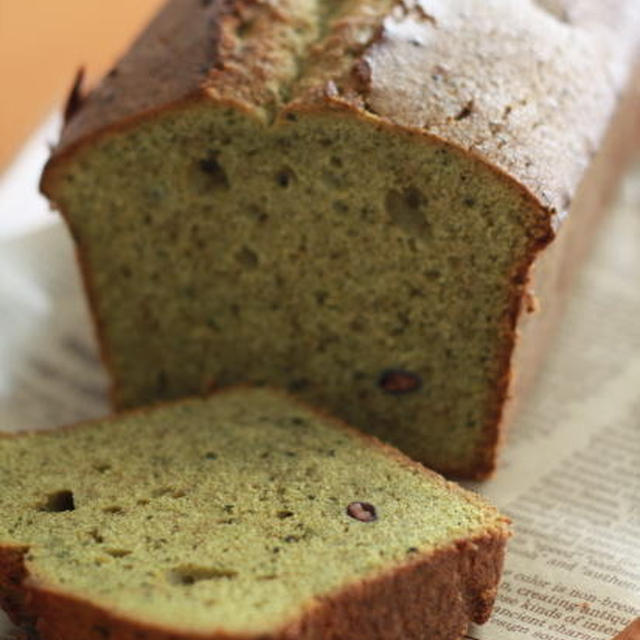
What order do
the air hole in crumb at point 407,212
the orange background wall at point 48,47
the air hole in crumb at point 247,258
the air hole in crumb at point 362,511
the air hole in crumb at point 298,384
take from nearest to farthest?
the air hole in crumb at point 362,511, the air hole in crumb at point 407,212, the air hole in crumb at point 247,258, the air hole in crumb at point 298,384, the orange background wall at point 48,47

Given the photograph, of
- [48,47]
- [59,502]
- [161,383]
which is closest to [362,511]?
[59,502]

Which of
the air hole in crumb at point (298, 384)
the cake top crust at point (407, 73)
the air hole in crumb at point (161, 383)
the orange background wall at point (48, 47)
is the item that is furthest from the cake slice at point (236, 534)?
the orange background wall at point (48, 47)

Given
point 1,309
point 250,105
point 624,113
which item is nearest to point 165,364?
point 1,309

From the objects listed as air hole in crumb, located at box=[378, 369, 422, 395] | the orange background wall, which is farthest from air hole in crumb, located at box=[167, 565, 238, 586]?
the orange background wall

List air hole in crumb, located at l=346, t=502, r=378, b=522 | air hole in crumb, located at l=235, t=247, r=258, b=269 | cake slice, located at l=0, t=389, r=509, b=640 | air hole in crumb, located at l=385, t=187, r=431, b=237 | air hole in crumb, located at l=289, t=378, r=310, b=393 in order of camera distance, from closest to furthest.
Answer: cake slice, located at l=0, t=389, r=509, b=640
air hole in crumb, located at l=346, t=502, r=378, b=522
air hole in crumb, located at l=385, t=187, r=431, b=237
air hole in crumb, located at l=235, t=247, r=258, b=269
air hole in crumb, located at l=289, t=378, r=310, b=393

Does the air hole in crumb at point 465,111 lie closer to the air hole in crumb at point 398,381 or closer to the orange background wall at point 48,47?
the air hole in crumb at point 398,381

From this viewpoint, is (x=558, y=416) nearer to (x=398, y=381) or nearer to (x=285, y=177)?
(x=398, y=381)

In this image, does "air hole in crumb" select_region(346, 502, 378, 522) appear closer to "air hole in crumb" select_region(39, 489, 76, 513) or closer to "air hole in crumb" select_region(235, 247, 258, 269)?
"air hole in crumb" select_region(39, 489, 76, 513)

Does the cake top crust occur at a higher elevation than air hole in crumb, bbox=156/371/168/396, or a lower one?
higher
